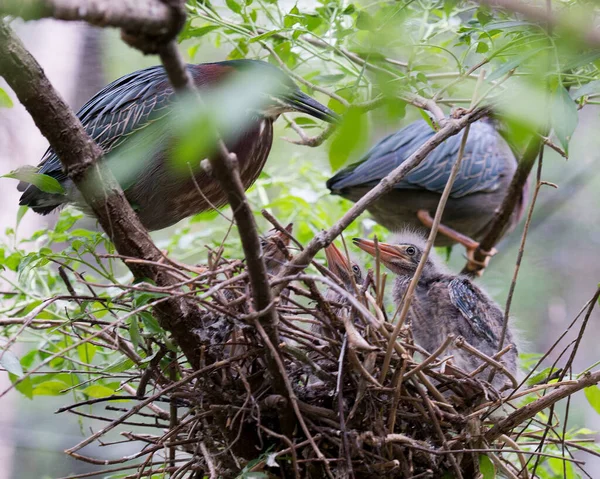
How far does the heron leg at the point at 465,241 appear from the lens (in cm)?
263

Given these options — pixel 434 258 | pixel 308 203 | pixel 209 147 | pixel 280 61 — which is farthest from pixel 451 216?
pixel 209 147

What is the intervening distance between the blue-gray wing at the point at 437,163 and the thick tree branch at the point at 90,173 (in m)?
1.68

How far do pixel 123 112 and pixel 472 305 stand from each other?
0.98 meters

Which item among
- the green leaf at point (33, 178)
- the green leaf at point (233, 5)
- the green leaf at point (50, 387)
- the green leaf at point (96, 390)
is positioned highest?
the green leaf at point (233, 5)

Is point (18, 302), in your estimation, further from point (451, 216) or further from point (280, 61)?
point (451, 216)

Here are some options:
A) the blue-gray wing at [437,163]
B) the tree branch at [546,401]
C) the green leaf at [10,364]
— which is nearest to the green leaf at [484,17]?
the tree branch at [546,401]

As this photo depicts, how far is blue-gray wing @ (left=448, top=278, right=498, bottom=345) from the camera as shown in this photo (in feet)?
5.23

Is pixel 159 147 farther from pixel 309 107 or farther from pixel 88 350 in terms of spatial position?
pixel 88 350

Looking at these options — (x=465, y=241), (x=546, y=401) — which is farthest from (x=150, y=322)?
(x=465, y=241)

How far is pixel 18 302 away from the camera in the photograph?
6.57ft

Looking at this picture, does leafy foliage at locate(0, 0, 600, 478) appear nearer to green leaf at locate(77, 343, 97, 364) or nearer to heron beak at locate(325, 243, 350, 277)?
green leaf at locate(77, 343, 97, 364)

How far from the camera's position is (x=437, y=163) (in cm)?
298

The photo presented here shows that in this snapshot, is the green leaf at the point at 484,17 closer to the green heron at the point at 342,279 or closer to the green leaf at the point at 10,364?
the green heron at the point at 342,279

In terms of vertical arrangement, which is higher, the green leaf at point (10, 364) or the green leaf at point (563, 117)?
the green leaf at point (10, 364)
